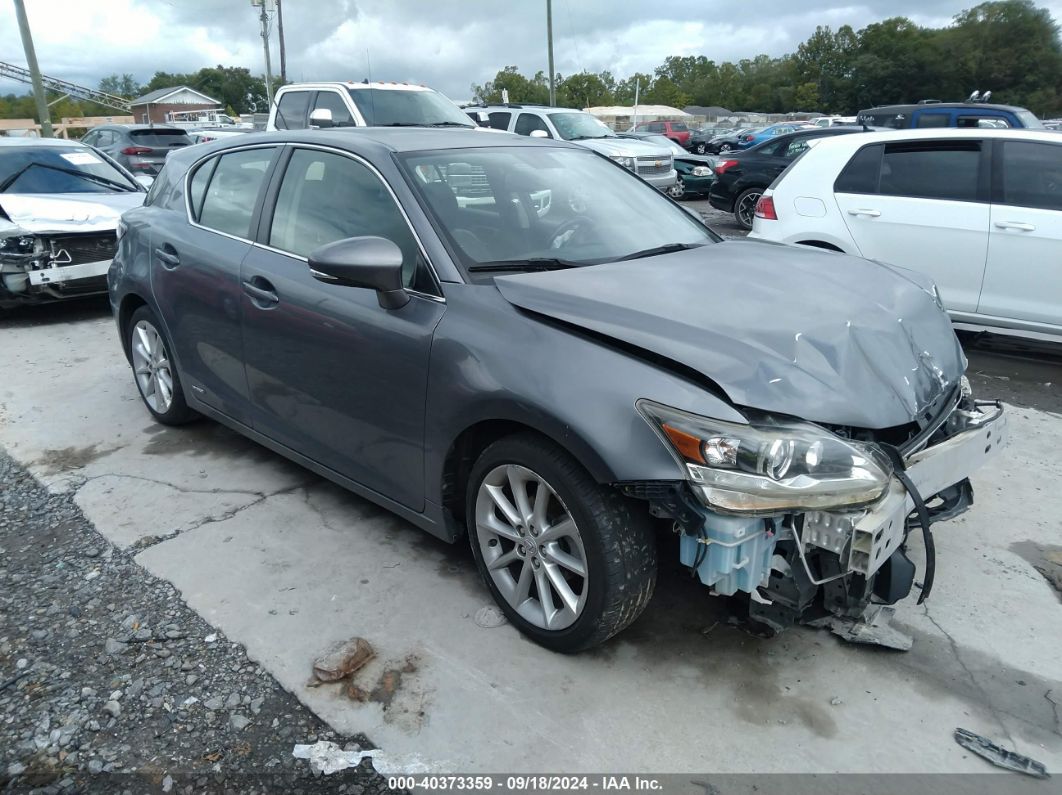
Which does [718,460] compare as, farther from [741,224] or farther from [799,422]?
[741,224]

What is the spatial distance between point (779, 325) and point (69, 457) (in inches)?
156

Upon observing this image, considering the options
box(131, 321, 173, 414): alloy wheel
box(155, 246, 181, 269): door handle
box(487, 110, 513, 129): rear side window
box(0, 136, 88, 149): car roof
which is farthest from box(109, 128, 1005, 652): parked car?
box(487, 110, 513, 129): rear side window

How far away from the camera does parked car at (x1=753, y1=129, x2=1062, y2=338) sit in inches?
217

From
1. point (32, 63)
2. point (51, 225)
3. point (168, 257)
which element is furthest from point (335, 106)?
point (32, 63)

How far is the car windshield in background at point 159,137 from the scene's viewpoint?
16297mm

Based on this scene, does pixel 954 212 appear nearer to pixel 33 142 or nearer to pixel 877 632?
pixel 877 632

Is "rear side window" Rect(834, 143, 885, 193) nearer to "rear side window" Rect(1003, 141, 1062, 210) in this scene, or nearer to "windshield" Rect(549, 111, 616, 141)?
"rear side window" Rect(1003, 141, 1062, 210)

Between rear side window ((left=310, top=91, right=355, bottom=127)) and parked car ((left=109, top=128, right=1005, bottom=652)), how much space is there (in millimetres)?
6368

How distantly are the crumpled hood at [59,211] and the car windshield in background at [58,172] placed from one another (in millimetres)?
221

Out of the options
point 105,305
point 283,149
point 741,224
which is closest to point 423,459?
point 283,149

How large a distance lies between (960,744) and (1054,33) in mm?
90782

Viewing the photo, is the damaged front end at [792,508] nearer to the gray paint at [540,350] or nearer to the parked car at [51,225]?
the gray paint at [540,350]

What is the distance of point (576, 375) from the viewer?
2469mm

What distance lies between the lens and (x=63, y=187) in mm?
8125
